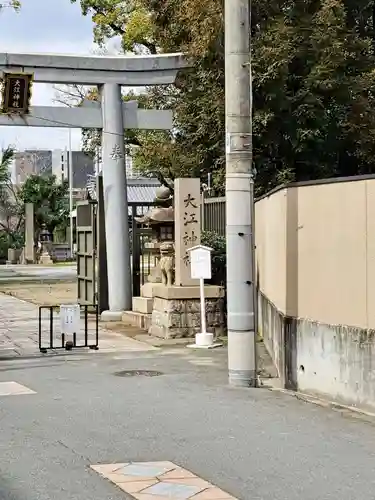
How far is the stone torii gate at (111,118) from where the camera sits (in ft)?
64.1

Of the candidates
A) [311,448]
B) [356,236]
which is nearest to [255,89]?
[356,236]

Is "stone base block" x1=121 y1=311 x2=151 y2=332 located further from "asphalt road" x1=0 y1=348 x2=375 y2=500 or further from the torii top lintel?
"asphalt road" x1=0 y1=348 x2=375 y2=500

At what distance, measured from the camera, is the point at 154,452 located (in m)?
7.04

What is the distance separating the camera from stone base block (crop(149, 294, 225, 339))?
16000 mm

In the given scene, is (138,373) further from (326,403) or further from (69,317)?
(326,403)

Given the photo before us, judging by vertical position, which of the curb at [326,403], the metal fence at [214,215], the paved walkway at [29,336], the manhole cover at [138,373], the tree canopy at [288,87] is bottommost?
the curb at [326,403]

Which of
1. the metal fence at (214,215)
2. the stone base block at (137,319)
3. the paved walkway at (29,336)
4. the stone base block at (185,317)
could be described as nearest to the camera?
the paved walkway at (29,336)

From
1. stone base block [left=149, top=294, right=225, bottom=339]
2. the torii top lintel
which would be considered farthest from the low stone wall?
the torii top lintel

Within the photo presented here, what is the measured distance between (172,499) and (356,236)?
437cm

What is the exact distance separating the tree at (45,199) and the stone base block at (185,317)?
160 feet

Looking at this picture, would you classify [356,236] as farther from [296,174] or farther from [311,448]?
[296,174]

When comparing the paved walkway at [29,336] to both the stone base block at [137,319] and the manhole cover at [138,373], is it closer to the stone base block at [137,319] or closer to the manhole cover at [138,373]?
the stone base block at [137,319]

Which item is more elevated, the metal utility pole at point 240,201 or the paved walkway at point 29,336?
the metal utility pole at point 240,201

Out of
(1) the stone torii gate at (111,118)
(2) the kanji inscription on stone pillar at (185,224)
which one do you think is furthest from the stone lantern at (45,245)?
(2) the kanji inscription on stone pillar at (185,224)
